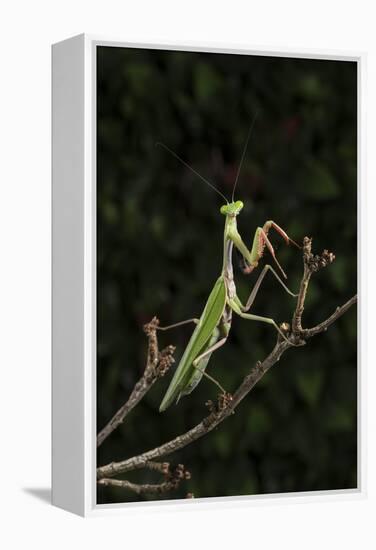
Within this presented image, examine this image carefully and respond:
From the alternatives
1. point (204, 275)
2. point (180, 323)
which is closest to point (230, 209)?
point (204, 275)

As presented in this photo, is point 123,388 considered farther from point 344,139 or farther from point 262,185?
point 344,139

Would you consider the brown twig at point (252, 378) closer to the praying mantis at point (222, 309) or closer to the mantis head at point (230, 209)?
the praying mantis at point (222, 309)

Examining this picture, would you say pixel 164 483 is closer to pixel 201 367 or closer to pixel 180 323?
pixel 201 367

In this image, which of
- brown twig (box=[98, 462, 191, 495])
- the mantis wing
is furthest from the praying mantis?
brown twig (box=[98, 462, 191, 495])

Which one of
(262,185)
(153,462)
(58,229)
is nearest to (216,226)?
(262,185)

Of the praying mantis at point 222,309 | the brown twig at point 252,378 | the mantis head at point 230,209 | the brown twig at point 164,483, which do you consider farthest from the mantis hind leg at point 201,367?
the mantis head at point 230,209

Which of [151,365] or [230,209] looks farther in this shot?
[230,209]
